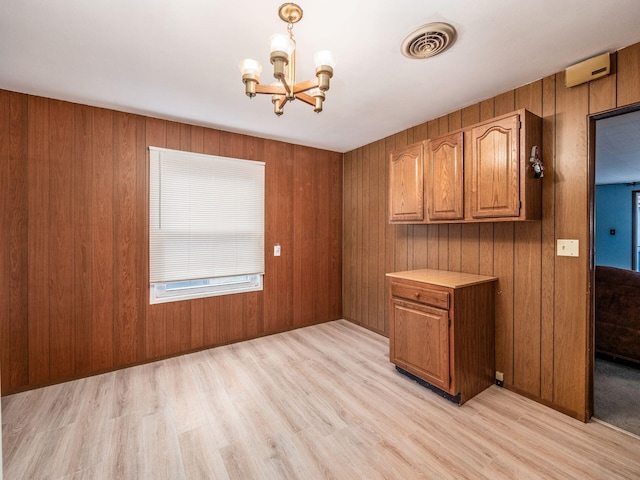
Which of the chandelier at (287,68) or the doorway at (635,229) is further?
the doorway at (635,229)

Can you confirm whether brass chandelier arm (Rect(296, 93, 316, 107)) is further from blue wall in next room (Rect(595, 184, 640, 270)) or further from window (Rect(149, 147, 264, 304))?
blue wall in next room (Rect(595, 184, 640, 270))

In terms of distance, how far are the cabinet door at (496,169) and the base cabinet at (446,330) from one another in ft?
2.00

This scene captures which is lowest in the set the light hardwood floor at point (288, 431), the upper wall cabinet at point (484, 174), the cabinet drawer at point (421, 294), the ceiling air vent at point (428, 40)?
the light hardwood floor at point (288, 431)

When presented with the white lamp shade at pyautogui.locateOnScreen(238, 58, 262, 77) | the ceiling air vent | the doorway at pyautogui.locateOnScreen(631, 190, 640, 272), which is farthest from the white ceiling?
the doorway at pyautogui.locateOnScreen(631, 190, 640, 272)

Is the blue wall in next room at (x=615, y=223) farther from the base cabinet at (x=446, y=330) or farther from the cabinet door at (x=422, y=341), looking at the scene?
the cabinet door at (x=422, y=341)

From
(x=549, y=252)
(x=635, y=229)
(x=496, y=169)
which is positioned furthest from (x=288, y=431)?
(x=635, y=229)

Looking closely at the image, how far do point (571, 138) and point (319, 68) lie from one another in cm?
189

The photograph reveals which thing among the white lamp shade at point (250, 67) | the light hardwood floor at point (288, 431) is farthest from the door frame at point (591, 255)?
the white lamp shade at point (250, 67)

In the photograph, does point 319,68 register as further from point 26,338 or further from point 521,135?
point 26,338

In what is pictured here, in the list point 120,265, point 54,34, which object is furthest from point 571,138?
point 120,265

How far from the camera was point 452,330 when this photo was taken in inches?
85.9

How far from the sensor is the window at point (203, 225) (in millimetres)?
2957

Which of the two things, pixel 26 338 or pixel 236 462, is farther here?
pixel 26 338

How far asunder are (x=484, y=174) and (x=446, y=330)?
123cm
